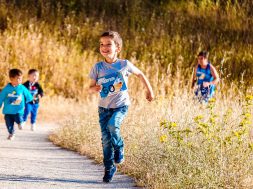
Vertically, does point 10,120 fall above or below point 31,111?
above

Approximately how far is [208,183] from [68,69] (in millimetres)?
14779

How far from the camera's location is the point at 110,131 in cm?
870

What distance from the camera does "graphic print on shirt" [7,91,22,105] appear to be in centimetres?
1359

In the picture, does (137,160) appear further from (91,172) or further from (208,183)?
(208,183)

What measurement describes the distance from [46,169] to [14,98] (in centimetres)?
416

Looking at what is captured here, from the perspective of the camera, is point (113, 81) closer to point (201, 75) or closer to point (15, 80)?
point (15, 80)

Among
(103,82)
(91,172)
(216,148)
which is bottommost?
(91,172)

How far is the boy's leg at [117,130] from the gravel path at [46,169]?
12.1 inches

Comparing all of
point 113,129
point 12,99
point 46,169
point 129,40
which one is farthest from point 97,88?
point 129,40

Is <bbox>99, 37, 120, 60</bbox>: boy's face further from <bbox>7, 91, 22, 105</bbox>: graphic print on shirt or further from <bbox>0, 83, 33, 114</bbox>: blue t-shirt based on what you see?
<bbox>7, 91, 22, 105</bbox>: graphic print on shirt

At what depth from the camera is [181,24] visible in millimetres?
23812

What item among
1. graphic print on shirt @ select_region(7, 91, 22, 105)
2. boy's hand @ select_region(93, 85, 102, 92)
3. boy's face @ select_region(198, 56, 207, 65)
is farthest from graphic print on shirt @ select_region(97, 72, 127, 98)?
boy's face @ select_region(198, 56, 207, 65)

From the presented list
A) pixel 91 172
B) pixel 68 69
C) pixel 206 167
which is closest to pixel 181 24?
pixel 68 69

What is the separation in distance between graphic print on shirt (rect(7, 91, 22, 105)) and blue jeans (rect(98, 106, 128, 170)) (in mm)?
5001
